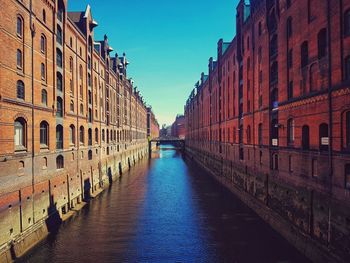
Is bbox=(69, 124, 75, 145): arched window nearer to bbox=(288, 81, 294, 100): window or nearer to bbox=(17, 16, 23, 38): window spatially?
bbox=(17, 16, 23, 38): window

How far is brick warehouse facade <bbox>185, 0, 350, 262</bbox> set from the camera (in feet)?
37.0

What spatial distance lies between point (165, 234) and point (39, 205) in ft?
25.9

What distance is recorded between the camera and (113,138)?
40188mm

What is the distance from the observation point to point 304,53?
14812mm

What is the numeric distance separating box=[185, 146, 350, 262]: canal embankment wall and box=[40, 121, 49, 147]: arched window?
51.1 ft

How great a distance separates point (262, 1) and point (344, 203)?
54.6 ft

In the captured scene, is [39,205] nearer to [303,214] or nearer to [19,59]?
[19,59]

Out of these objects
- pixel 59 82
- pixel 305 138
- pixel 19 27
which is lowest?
pixel 305 138

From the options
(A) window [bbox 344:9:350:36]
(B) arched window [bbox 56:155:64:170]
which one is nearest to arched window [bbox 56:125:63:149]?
(B) arched window [bbox 56:155:64:170]

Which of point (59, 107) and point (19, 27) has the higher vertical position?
point (19, 27)

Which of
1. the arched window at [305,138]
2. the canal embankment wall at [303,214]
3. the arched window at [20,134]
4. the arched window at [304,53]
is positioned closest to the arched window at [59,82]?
the arched window at [20,134]

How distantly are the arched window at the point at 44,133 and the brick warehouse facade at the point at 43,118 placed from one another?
0.06m

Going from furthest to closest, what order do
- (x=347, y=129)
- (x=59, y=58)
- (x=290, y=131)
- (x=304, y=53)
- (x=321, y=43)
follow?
(x=59, y=58), (x=290, y=131), (x=304, y=53), (x=321, y=43), (x=347, y=129)

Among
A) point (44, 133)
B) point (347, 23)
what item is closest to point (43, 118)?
point (44, 133)
